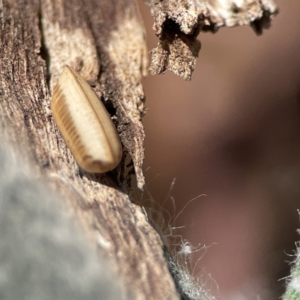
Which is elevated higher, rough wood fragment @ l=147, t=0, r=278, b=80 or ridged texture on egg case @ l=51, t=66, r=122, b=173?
rough wood fragment @ l=147, t=0, r=278, b=80

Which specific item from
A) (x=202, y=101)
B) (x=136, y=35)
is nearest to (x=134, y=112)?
(x=136, y=35)

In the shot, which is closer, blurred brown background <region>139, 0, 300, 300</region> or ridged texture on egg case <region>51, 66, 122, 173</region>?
ridged texture on egg case <region>51, 66, 122, 173</region>

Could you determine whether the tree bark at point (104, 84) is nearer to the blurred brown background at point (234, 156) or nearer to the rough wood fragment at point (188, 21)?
the rough wood fragment at point (188, 21)

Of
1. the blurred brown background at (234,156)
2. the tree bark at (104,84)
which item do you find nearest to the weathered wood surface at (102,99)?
the tree bark at (104,84)

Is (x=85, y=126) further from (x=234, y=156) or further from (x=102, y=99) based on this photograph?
(x=234, y=156)

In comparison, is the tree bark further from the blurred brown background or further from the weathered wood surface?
the blurred brown background

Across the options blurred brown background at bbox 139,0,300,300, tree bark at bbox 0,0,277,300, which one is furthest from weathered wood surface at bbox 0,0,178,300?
blurred brown background at bbox 139,0,300,300
